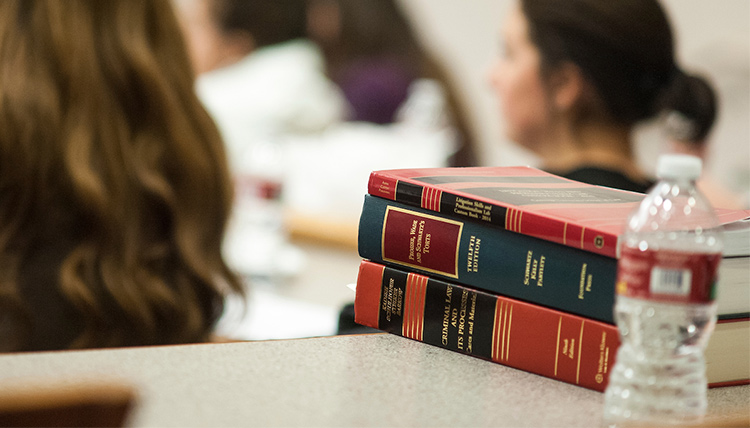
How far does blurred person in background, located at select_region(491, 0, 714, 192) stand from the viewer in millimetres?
1707

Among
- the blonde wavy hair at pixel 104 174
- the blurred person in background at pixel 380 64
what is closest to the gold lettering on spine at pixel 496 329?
the blonde wavy hair at pixel 104 174

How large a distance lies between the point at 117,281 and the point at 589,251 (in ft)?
2.61

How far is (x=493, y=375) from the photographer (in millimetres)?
651

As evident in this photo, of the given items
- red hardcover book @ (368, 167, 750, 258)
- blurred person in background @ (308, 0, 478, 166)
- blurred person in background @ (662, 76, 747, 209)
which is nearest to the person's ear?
blurred person in background @ (662, 76, 747, 209)

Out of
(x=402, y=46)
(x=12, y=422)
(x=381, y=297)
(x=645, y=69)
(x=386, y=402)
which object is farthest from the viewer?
(x=402, y=46)

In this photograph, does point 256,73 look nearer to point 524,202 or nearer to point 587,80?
point 587,80

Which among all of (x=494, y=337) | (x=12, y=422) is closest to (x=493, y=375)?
(x=494, y=337)

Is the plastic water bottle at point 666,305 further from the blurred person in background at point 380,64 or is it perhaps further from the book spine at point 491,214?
the blurred person in background at point 380,64

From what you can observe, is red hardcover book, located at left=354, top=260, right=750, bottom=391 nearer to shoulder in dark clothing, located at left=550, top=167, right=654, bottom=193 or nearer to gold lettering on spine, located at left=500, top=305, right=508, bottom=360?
gold lettering on spine, located at left=500, top=305, right=508, bottom=360

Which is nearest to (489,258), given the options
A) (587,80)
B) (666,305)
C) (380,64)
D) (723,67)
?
(666,305)

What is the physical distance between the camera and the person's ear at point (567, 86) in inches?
74.6

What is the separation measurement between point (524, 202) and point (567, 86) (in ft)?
4.42

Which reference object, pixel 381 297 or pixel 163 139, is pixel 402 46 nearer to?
pixel 163 139

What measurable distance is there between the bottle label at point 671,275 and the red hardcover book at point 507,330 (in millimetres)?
65
